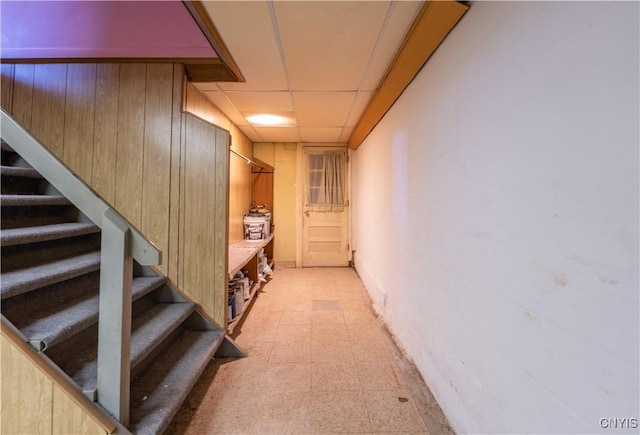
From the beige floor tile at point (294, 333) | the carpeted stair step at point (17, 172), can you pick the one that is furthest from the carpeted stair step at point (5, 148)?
the beige floor tile at point (294, 333)

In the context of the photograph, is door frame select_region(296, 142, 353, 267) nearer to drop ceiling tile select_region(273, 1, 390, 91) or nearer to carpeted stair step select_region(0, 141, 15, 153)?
drop ceiling tile select_region(273, 1, 390, 91)

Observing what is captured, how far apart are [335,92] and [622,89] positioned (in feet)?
7.51

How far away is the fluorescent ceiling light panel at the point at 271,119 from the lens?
3.36 metres

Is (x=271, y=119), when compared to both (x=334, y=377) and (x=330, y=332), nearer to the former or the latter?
(x=330, y=332)

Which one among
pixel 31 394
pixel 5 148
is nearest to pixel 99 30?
pixel 5 148

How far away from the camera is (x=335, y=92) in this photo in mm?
2639

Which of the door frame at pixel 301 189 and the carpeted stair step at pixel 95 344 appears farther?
the door frame at pixel 301 189

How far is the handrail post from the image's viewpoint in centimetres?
111

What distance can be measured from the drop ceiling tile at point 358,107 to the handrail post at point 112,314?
245cm

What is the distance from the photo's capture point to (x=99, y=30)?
70.5 inches

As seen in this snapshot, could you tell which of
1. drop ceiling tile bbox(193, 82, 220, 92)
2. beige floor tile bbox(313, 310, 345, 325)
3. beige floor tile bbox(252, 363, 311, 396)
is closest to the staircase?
beige floor tile bbox(252, 363, 311, 396)

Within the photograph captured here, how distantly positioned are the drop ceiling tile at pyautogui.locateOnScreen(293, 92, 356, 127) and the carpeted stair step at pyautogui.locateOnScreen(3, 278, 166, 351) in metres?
2.39

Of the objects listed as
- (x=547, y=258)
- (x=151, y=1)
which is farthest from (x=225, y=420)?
(x=151, y=1)

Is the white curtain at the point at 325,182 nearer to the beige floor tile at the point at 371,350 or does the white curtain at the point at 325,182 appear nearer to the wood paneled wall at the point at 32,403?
the beige floor tile at the point at 371,350
